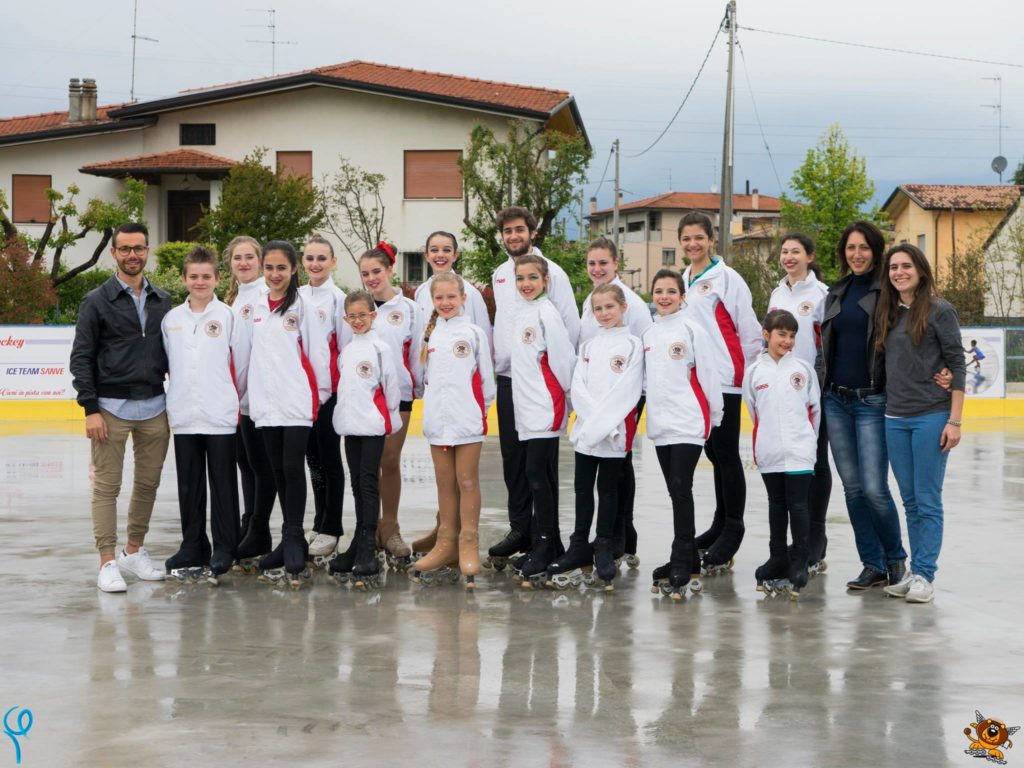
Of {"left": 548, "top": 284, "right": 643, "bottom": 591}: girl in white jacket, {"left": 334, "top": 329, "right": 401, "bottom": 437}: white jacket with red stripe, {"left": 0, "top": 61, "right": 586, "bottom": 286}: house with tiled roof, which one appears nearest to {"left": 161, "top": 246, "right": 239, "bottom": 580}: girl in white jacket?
{"left": 334, "top": 329, "right": 401, "bottom": 437}: white jacket with red stripe

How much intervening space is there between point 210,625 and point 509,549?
2.28 meters

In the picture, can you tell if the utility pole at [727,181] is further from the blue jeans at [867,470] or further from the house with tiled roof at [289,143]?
the blue jeans at [867,470]

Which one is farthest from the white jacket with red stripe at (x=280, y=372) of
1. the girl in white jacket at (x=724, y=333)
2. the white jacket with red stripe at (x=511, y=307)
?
the girl in white jacket at (x=724, y=333)

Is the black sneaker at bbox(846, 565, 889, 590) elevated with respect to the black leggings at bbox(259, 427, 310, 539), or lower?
lower

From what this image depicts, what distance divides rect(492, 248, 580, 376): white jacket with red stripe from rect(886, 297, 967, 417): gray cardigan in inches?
74.8

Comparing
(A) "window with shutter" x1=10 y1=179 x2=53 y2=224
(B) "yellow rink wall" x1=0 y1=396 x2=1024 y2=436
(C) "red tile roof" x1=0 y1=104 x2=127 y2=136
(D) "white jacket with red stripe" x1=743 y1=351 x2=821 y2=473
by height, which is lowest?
(B) "yellow rink wall" x1=0 y1=396 x2=1024 y2=436

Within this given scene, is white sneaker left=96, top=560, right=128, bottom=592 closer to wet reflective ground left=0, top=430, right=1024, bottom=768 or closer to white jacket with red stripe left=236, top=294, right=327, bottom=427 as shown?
wet reflective ground left=0, top=430, right=1024, bottom=768

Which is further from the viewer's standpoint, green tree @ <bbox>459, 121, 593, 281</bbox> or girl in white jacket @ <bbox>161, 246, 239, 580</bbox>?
green tree @ <bbox>459, 121, 593, 281</bbox>

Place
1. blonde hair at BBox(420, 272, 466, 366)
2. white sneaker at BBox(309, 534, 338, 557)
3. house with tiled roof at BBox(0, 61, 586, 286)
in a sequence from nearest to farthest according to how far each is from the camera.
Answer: blonde hair at BBox(420, 272, 466, 366) → white sneaker at BBox(309, 534, 338, 557) → house with tiled roof at BBox(0, 61, 586, 286)

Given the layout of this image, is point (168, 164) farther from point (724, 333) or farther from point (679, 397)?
point (679, 397)

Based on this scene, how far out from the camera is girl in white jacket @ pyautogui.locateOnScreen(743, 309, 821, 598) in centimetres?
746

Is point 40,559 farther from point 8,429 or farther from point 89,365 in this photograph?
point 8,429

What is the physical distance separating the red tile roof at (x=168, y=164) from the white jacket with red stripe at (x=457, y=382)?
29546 millimetres

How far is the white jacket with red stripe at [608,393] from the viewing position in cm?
741
